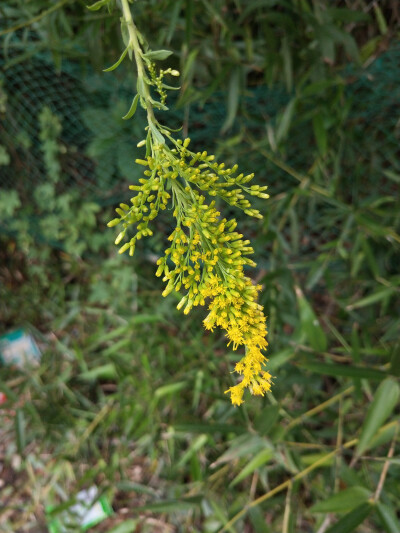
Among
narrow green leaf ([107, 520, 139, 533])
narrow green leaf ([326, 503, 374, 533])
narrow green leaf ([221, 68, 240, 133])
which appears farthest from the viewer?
narrow green leaf ([107, 520, 139, 533])

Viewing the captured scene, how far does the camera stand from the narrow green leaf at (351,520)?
101 centimetres

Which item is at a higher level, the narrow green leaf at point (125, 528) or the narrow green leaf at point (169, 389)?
the narrow green leaf at point (169, 389)

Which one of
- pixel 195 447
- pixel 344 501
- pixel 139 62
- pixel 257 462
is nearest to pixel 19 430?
pixel 195 447

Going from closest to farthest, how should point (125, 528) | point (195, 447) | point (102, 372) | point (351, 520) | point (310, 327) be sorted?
point (351, 520) → point (310, 327) → point (125, 528) → point (195, 447) → point (102, 372)

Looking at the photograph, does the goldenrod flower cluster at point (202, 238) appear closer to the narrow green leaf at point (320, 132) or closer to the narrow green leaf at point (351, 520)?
the narrow green leaf at point (351, 520)

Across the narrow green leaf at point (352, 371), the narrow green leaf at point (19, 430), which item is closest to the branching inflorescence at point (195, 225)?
the narrow green leaf at point (352, 371)

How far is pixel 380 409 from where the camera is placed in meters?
1.05

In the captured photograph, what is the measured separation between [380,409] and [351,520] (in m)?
0.23

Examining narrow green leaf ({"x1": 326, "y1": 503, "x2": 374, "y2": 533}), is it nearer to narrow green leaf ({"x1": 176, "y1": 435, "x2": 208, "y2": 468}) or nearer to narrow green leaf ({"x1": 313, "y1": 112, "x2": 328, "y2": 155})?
narrow green leaf ({"x1": 176, "y1": 435, "x2": 208, "y2": 468})

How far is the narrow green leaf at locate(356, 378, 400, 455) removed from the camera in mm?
1053

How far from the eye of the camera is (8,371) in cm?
218

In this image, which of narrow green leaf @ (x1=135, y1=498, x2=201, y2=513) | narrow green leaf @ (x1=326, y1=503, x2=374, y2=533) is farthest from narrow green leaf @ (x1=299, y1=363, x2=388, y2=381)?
narrow green leaf @ (x1=135, y1=498, x2=201, y2=513)

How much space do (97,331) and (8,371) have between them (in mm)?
418

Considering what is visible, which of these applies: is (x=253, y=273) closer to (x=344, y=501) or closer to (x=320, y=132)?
(x=320, y=132)
